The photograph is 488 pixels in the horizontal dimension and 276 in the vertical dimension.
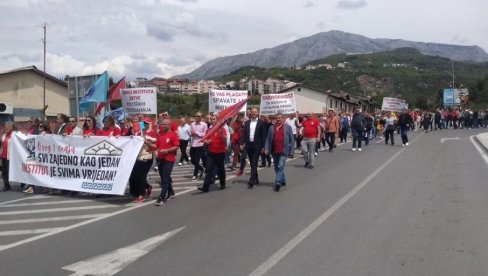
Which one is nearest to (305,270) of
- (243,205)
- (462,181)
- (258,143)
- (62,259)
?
(62,259)

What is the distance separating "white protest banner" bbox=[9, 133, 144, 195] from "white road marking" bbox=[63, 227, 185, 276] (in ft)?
12.1

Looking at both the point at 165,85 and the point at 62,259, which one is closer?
the point at 62,259

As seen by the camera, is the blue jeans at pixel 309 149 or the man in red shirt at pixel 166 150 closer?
the man in red shirt at pixel 166 150

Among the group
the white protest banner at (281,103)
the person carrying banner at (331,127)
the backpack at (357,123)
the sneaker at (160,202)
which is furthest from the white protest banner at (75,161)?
the backpack at (357,123)

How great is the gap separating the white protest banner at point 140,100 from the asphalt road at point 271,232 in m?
4.79

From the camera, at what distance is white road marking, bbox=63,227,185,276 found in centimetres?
586

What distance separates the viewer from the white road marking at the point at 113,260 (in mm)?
5863

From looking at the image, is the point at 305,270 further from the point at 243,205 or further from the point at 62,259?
the point at 243,205

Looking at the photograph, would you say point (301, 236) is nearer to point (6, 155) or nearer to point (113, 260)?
point (113, 260)

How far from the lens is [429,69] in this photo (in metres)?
176

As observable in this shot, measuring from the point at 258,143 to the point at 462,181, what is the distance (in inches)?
192

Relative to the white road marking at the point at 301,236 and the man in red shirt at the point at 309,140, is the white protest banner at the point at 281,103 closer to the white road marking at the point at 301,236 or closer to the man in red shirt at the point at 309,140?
the man in red shirt at the point at 309,140

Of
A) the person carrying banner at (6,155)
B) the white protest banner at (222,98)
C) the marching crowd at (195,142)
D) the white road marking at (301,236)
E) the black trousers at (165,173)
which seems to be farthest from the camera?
the white protest banner at (222,98)

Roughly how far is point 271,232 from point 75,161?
582cm
